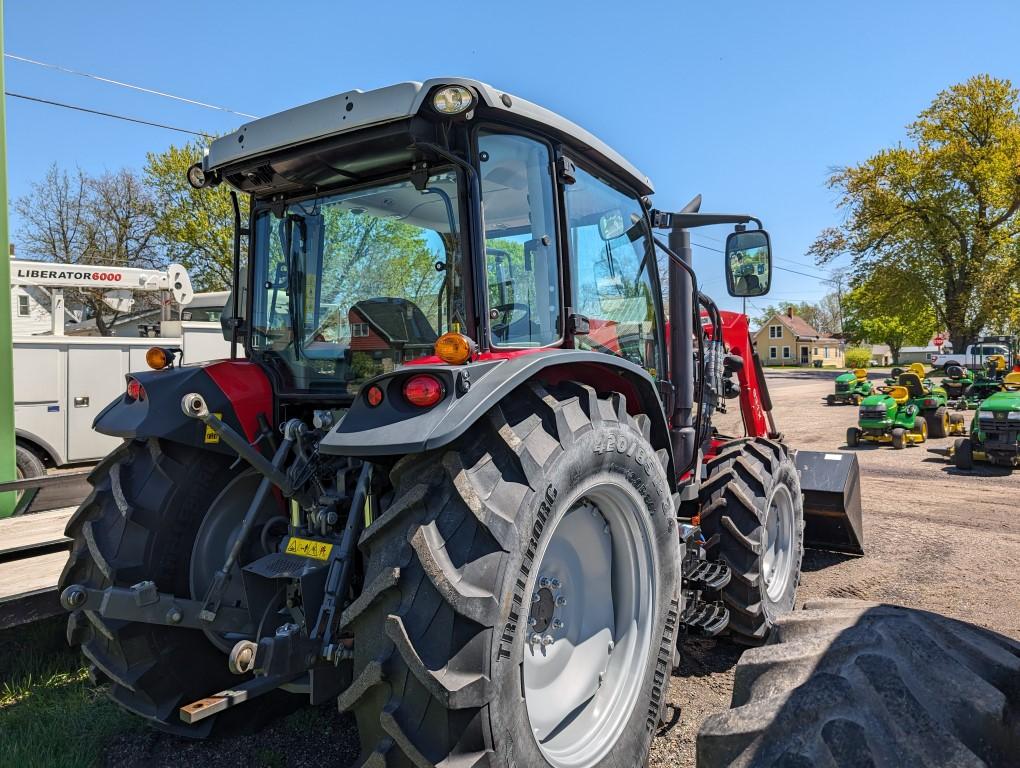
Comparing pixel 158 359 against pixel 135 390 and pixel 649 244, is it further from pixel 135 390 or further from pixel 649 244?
pixel 649 244

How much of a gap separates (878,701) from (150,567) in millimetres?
2605

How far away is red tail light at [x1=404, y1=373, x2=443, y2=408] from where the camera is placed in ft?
6.64

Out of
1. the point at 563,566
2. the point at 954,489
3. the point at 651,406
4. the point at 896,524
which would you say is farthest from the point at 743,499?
the point at 954,489

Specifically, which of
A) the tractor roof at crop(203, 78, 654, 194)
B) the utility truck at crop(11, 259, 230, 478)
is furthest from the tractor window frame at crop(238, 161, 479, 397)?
the utility truck at crop(11, 259, 230, 478)

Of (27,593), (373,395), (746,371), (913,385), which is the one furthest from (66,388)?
(913,385)

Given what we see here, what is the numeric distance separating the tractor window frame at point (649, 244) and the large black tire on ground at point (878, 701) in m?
1.50

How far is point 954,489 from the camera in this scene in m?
9.20

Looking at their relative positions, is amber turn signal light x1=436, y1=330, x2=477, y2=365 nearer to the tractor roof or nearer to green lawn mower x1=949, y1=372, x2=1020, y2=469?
the tractor roof

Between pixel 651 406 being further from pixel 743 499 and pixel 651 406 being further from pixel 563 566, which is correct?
pixel 743 499

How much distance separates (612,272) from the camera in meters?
3.45

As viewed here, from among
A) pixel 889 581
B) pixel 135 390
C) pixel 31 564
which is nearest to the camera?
pixel 135 390

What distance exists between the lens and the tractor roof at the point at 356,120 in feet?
7.63

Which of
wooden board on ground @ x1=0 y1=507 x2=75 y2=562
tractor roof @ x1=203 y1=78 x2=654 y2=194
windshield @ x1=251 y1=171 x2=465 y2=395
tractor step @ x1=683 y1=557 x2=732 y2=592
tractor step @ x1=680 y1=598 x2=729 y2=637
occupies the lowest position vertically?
tractor step @ x1=680 y1=598 x2=729 y2=637

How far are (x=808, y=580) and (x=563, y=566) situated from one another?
340 centimetres
